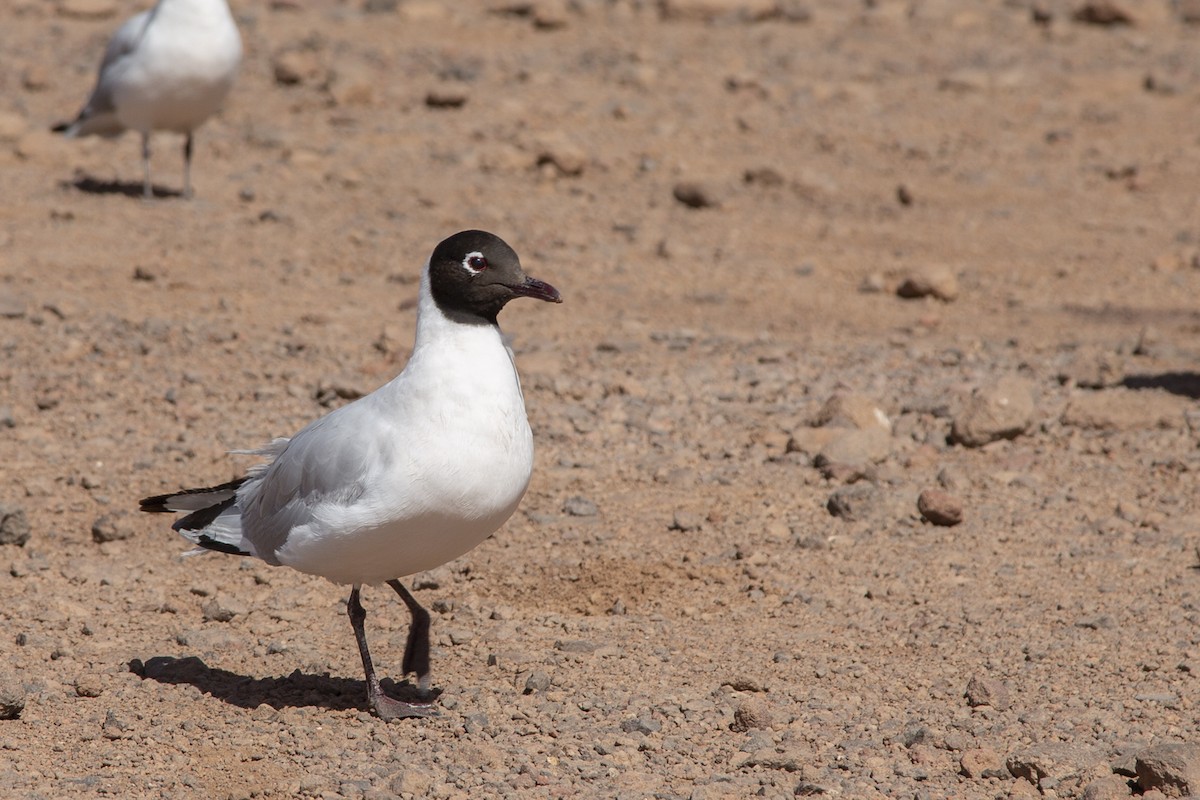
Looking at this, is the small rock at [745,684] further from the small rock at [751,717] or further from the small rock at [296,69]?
the small rock at [296,69]

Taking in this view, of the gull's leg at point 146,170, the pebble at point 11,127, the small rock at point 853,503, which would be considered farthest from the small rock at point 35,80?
the small rock at point 853,503

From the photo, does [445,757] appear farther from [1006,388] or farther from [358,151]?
[358,151]

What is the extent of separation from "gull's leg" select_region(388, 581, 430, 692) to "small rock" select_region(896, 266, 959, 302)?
5.45 metres

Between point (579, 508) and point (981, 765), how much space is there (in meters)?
2.50

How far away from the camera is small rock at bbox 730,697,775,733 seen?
511 cm

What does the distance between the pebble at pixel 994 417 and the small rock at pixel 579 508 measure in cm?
193

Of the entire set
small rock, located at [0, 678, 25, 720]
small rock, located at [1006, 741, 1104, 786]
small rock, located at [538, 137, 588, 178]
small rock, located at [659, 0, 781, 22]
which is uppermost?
small rock, located at [659, 0, 781, 22]

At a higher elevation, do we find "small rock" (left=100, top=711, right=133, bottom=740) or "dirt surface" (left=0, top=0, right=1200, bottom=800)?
"dirt surface" (left=0, top=0, right=1200, bottom=800)

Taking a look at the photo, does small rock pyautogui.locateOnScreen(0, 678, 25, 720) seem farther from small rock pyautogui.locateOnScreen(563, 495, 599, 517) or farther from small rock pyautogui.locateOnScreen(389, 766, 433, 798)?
small rock pyautogui.locateOnScreen(563, 495, 599, 517)

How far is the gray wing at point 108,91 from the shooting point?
1135cm

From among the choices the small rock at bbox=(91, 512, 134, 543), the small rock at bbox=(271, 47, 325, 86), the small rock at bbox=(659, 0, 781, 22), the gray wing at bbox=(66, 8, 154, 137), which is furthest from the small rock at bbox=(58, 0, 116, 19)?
the small rock at bbox=(91, 512, 134, 543)

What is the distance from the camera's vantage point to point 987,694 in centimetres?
530

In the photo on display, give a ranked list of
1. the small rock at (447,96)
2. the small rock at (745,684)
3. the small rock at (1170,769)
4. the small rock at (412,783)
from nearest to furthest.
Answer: the small rock at (1170,769), the small rock at (412,783), the small rock at (745,684), the small rock at (447,96)

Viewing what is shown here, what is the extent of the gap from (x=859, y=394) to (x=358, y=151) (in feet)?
18.6
